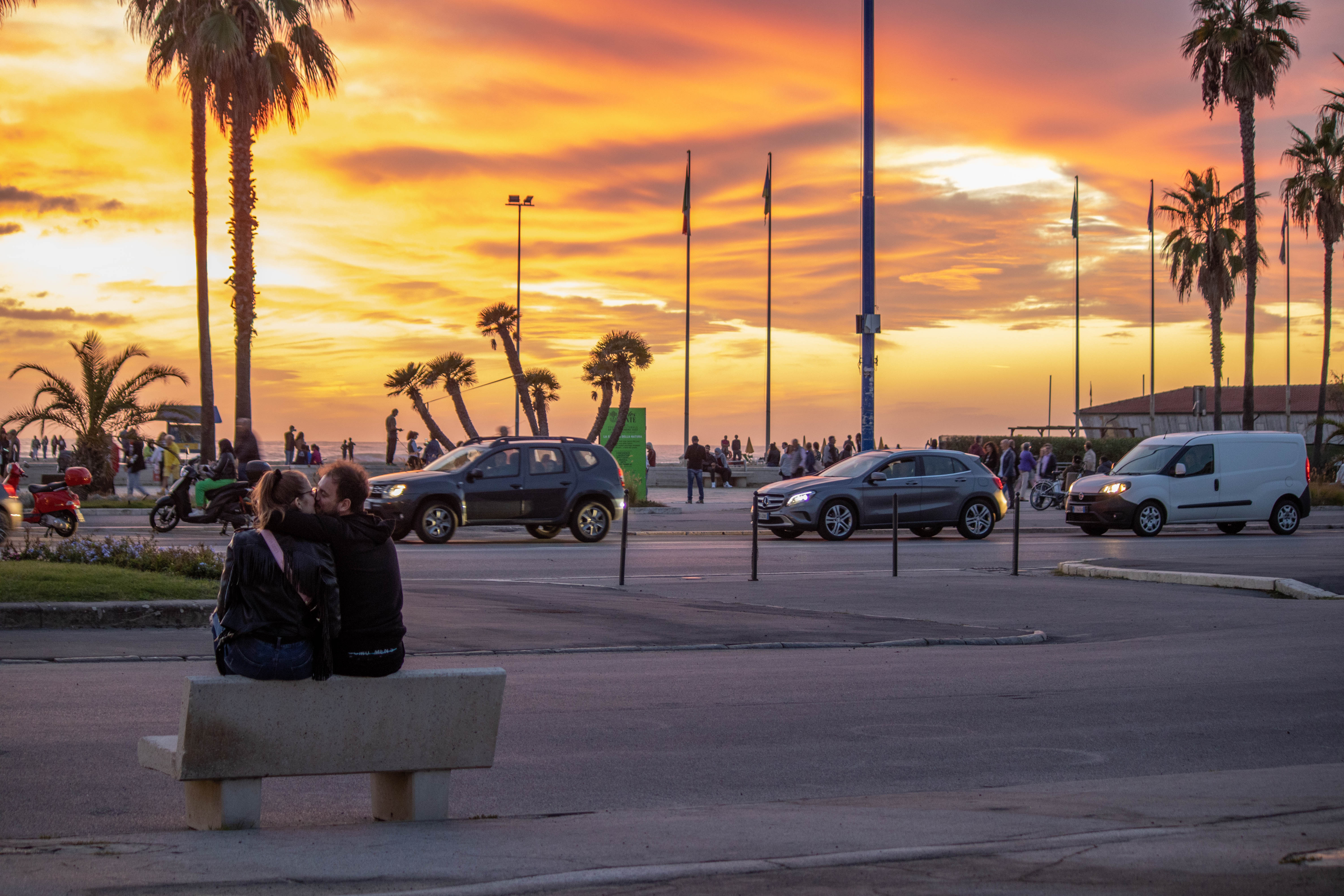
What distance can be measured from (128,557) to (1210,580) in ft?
40.0

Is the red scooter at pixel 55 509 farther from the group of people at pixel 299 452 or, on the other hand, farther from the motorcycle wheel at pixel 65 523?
the group of people at pixel 299 452

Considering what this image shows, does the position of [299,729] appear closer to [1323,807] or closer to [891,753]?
[891,753]

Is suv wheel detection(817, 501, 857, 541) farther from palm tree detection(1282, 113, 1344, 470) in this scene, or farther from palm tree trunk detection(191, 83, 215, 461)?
palm tree detection(1282, 113, 1344, 470)

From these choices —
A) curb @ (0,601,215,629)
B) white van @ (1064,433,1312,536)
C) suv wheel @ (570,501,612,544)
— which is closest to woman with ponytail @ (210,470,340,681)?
curb @ (0,601,215,629)

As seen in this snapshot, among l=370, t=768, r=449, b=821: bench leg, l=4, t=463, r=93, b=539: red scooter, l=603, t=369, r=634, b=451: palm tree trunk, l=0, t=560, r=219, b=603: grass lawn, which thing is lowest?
l=370, t=768, r=449, b=821: bench leg

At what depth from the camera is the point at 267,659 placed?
5410mm

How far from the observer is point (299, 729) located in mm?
5457

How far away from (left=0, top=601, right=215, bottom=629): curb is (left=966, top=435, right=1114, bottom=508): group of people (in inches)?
949

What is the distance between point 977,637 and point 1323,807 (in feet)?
20.1

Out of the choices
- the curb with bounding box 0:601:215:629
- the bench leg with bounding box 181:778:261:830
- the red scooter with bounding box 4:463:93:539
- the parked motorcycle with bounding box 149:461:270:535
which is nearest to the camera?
the bench leg with bounding box 181:778:261:830

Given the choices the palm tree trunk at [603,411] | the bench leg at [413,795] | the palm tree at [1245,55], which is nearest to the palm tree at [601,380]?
the palm tree trunk at [603,411]

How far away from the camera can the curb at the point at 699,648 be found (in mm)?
9930

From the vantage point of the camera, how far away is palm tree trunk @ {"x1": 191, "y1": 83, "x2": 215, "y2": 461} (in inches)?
1298

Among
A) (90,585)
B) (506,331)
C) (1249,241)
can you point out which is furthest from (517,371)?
(90,585)
